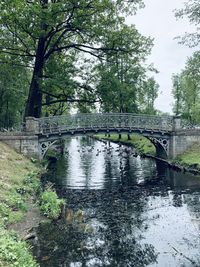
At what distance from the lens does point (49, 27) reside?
1247 inches

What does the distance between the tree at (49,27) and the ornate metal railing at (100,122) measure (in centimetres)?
288

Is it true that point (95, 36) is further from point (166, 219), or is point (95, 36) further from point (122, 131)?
point (166, 219)

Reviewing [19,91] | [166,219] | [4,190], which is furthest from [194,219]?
[19,91]

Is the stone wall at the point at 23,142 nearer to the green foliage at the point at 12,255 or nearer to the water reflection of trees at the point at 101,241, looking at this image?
the water reflection of trees at the point at 101,241

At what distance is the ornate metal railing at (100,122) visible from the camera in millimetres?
32906

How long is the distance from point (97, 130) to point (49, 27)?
11.2 metres

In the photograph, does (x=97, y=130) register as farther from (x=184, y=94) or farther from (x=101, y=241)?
(x=184, y=94)

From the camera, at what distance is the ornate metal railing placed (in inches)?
1296

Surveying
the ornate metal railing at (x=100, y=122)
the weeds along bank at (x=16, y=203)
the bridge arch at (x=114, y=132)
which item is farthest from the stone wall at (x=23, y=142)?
the weeds along bank at (x=16, y=203)

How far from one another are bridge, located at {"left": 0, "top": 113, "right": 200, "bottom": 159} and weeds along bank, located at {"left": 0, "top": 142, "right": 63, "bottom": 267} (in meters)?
3.98

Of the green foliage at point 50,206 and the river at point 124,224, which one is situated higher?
the green foliage at point 50,206

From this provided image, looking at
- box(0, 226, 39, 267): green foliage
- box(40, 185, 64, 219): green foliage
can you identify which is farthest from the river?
box(0, 226, 39, 267): green foliage

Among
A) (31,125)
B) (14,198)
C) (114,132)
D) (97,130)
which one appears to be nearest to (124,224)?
(14,198)

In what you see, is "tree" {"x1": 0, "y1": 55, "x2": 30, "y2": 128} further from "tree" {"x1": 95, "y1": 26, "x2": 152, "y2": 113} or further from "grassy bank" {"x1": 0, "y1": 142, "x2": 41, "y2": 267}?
"grassy bank" {"x1": 0, "y1": 142, "x2": 41, "y2": 267}
